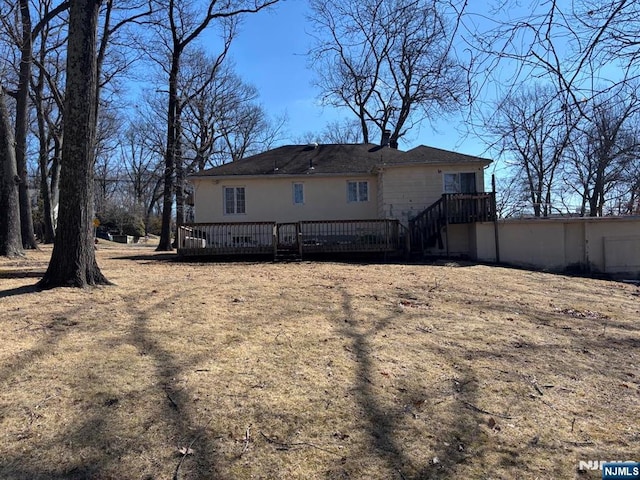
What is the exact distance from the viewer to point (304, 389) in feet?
12.8

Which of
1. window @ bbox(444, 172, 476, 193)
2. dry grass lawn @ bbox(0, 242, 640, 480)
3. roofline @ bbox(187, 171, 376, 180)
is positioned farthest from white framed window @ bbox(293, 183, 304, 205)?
dry grass lawn @ bbox(0, 242, 640, 480)

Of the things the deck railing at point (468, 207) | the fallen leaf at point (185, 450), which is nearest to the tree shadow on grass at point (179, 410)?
the fallen leaf at point (185, 450)

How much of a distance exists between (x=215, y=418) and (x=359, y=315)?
351 centimetres

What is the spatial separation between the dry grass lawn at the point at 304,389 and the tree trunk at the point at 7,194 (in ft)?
23.7

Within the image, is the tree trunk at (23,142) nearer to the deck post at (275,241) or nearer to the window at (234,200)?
the window at (234,200)

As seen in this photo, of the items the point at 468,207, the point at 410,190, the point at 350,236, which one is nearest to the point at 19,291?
the point at 350,236

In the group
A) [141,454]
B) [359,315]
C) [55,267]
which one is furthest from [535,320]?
[55,267]

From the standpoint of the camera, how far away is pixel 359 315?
658 centimetres

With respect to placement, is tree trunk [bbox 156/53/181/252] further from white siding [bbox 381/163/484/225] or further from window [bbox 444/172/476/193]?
window [bbox 444/172/476/193]

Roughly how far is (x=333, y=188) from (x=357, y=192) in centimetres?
108

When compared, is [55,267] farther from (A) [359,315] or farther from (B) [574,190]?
(B) [574,190]

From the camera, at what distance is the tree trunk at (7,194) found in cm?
1305

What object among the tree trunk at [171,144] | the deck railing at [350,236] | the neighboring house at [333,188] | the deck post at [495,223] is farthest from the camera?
the tree trunk at [171,144]

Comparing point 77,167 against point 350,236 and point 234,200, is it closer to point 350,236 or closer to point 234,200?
point 350,236
